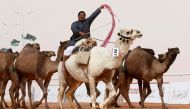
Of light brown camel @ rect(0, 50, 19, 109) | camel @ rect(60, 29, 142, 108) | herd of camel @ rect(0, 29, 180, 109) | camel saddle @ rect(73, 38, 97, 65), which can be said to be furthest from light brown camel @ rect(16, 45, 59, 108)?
camel saddle @ rect(73, 38, 97, 65)

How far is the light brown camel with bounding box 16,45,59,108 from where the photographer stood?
15.5 metres

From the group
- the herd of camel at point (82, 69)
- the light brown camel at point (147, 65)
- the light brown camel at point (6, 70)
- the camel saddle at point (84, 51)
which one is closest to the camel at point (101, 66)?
the herd of camel at point (82, 69)

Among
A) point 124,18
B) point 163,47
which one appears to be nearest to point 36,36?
point 124,18

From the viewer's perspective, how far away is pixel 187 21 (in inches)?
879

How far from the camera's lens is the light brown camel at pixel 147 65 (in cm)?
1520

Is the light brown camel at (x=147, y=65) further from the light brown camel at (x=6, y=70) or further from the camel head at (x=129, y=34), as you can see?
the light brown camel at (x=6, y=70)

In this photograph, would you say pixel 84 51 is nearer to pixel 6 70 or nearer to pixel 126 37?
pixel 126 37

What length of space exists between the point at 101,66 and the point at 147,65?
10.8 ft

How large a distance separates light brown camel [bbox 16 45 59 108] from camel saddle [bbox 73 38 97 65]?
219cm

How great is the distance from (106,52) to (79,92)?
922 centimetres

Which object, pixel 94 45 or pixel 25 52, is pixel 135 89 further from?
pixel 94 45

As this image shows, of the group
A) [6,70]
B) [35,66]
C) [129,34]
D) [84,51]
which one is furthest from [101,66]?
[6,70]

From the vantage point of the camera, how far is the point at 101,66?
12.3 m

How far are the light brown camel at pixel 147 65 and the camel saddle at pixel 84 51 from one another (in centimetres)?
244
